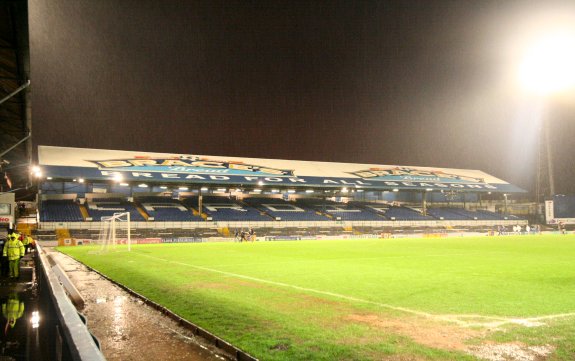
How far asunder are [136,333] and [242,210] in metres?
46.0

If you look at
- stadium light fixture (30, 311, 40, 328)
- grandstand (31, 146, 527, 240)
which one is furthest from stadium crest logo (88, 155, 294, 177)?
stadium light fixture (30, 311, 40, 328)

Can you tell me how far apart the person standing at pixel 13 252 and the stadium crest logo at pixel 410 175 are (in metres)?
51.3

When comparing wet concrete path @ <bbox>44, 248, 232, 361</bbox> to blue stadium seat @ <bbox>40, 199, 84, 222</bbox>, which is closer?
wet concrete path @ <bbox>44, 248, 232, 361</bbox>

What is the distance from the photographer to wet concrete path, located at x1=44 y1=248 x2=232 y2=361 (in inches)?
237

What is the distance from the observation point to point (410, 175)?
216ft

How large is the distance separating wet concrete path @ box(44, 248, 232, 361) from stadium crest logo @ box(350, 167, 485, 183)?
5367 centimetres

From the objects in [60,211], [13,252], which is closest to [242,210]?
[60,211]

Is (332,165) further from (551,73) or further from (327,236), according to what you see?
(551,73)

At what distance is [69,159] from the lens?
4797 centimetres

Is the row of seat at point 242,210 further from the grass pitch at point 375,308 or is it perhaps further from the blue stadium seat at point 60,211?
the grass pitch at point 375,308

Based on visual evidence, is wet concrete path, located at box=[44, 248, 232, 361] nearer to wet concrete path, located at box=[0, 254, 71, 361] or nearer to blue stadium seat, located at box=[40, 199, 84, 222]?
wet concrete path, located at box=[0, 254, 71, 361]

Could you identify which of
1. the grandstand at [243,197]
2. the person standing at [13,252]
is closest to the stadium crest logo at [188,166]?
the grandstand at [243,197]

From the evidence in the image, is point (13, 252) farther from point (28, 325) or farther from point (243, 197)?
point (243, 197)

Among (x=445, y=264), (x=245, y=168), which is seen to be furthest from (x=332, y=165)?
(x=445, y=264)
